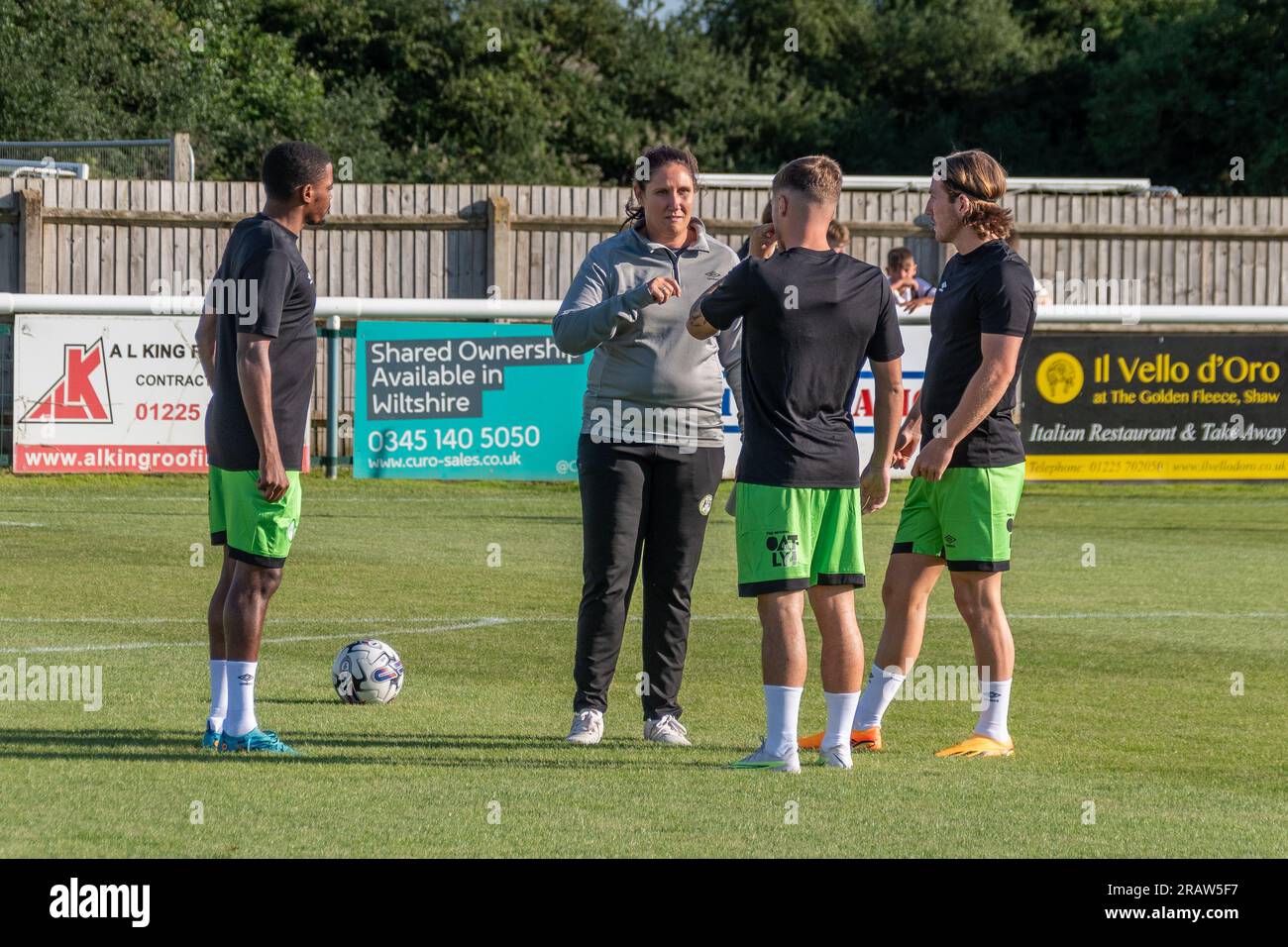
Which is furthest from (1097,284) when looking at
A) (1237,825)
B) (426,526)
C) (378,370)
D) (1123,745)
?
(1237,825)

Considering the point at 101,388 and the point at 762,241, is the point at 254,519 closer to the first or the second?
the point at 762,241

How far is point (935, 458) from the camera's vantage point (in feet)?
21.7

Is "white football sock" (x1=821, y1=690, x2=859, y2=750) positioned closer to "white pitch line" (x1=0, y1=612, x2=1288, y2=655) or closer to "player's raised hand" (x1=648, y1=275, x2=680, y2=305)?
"player's raised hand" (x1=648, y1=275, x2=680, y2=305)

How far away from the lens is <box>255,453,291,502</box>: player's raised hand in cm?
631

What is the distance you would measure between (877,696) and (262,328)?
2588mm

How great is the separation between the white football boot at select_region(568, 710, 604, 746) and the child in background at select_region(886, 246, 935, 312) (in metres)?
10.1

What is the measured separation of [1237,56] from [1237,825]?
124 ft

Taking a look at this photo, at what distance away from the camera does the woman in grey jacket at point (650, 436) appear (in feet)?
22.1

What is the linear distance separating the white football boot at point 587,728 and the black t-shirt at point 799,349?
116 centimetres

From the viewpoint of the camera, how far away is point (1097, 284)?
22312 mm

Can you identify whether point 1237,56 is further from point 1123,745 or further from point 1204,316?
point 1123,745

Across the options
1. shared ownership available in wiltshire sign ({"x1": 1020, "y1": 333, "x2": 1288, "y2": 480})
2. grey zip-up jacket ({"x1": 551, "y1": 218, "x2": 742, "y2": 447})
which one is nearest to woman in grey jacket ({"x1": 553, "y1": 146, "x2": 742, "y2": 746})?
grey zip-up jacket ({"x1": 551, "y1": 218, "x2": 742, "y2": 447})

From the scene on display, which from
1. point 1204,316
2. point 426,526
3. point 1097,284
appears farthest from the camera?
point 1097,284
